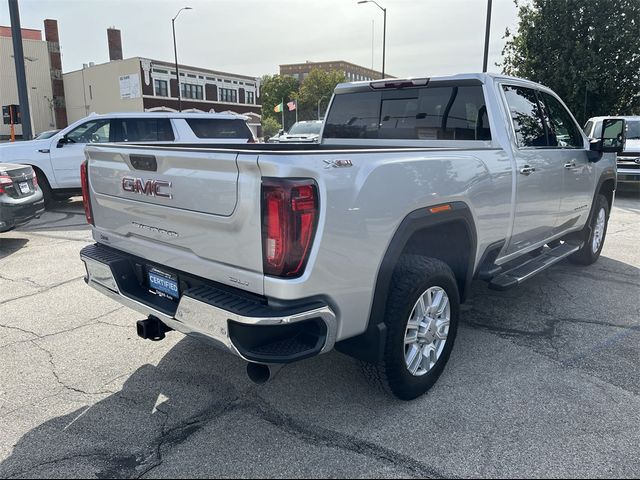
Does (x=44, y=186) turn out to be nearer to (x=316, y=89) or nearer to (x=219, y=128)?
(x=219, y=128)

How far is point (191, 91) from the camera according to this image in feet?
171

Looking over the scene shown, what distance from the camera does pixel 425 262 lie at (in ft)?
10.2

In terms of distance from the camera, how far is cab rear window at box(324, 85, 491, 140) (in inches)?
166

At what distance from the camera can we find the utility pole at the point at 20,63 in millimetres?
12657

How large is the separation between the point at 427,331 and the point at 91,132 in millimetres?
9861

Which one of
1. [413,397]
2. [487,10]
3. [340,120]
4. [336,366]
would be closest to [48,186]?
[340,120]

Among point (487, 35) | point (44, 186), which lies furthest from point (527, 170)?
point (487, 35)

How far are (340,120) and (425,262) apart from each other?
2415 mm

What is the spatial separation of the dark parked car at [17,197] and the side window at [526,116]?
633 cm

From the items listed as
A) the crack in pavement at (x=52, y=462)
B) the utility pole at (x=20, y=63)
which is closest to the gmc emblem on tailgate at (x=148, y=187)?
the crack in pavement at (x=52, y=462)

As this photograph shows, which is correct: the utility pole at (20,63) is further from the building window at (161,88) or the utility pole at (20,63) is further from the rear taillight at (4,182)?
the building window at (161,88)

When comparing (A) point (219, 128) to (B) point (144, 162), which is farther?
(A) point (219, 128)

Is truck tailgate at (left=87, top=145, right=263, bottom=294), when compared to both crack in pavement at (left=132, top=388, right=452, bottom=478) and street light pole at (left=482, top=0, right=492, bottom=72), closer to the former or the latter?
crack in pavement at (left=132, top=388, right=452, bottom=478)

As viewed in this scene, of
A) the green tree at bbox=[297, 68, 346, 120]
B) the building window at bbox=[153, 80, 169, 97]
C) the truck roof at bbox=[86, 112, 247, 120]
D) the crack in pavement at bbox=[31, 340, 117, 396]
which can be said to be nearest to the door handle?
the crack in pavement at bbox=[31, 340, 117, 396]
